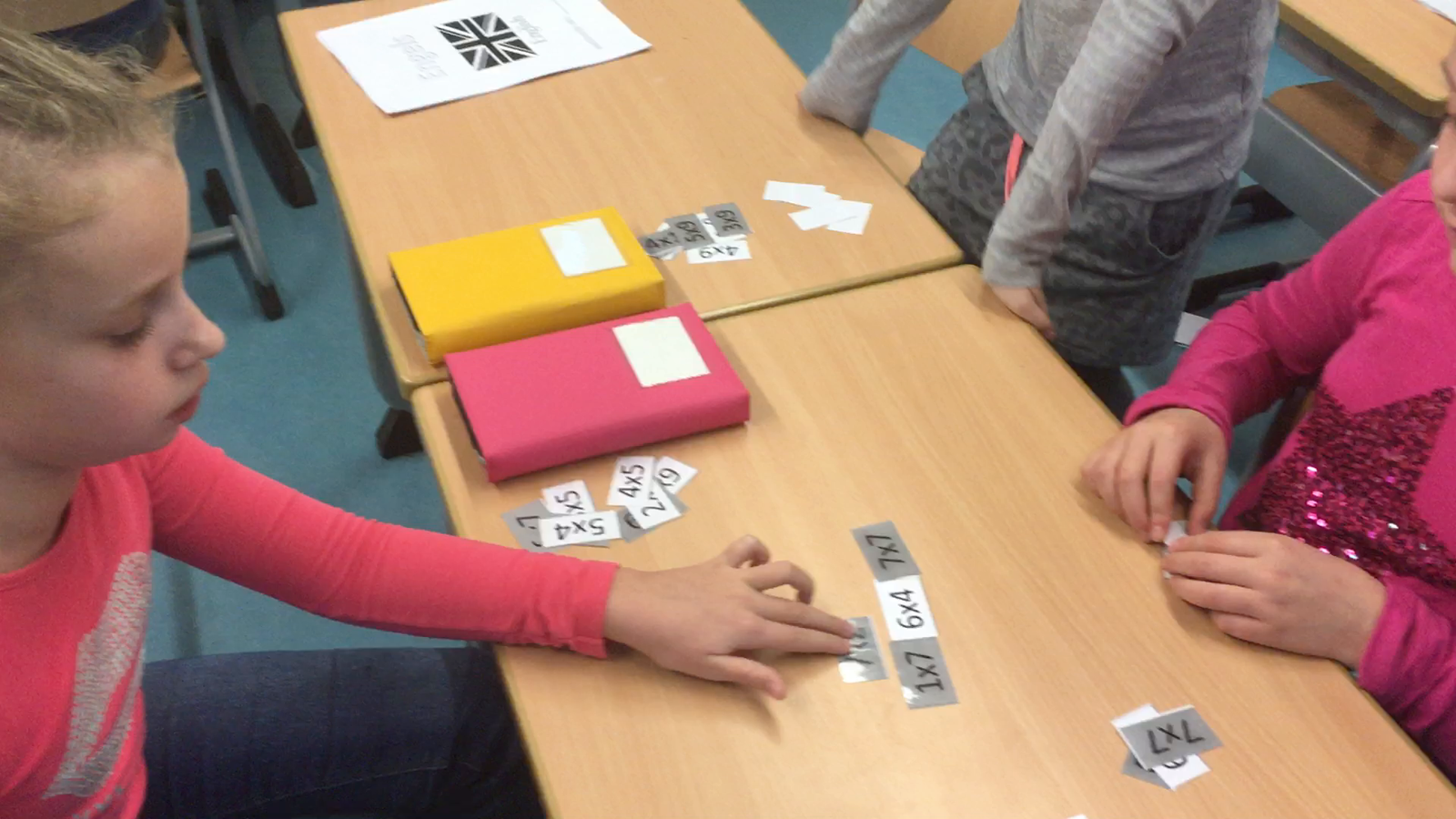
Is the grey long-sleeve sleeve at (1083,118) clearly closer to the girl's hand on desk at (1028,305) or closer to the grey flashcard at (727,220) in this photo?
the girl's hand on desk at (1028,305)

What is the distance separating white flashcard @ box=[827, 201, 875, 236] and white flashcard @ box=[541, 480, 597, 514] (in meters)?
0.48

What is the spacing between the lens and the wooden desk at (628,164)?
120 cm

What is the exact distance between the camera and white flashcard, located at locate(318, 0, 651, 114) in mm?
1430

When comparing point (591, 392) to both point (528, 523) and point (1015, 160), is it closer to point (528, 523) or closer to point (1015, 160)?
point (528, 523)

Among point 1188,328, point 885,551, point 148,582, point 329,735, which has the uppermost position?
point 885,551

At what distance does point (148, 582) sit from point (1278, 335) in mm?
1073

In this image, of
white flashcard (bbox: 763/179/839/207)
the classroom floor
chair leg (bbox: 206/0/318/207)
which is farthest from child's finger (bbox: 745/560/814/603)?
chair leg (bbox: 206/0/318/207)

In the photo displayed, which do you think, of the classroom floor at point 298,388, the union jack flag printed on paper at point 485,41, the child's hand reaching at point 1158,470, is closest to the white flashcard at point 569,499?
the child's hand reaching at point 1158,470

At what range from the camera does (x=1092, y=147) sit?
1.12 metres

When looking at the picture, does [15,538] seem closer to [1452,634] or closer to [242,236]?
[1452,634]

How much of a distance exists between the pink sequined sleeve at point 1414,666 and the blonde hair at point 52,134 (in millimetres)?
931

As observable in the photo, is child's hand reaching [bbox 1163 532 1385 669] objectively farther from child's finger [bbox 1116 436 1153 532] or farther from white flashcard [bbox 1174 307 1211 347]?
white flashcard [bbox 1174 307 1211 347]

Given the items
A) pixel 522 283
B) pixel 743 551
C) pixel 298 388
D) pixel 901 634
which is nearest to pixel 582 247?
pixel 522 283

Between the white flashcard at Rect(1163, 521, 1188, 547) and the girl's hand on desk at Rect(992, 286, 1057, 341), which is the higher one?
the girl's hand on desk at Rect(992, 286, 1057, 341)
